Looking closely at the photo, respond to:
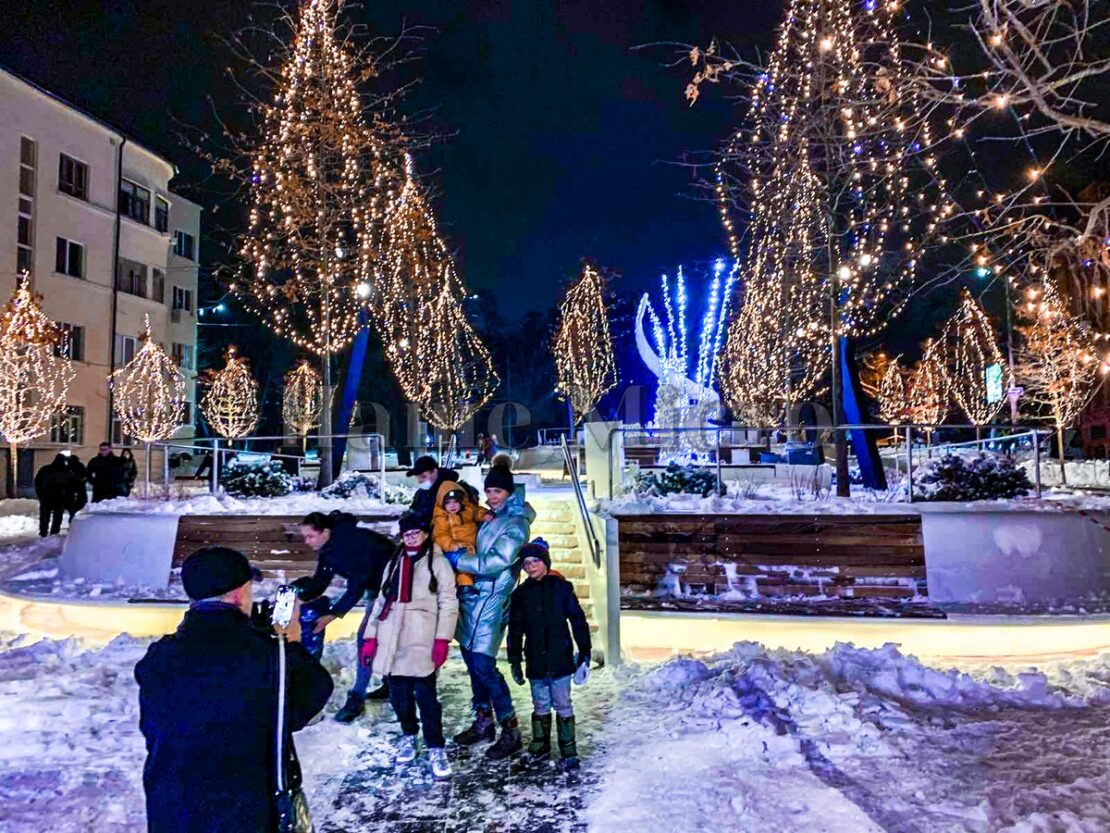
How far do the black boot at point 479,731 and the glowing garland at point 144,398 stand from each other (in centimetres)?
2842

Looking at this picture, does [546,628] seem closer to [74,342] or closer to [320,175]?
[320,175]

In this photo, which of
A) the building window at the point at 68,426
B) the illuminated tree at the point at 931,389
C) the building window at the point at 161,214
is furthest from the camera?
the illuminated tree at the point at 931,389

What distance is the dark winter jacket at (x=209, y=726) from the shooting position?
2389mm

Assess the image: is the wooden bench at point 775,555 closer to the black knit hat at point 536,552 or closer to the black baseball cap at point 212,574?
the black knit hat at point 536,552

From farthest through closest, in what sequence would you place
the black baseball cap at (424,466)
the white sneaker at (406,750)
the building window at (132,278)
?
the building window at (132,278) < the black baseball cap at (424,466) < the white sneaker at (406,750)

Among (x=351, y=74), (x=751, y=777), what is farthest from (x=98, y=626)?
(x=351, y=74)

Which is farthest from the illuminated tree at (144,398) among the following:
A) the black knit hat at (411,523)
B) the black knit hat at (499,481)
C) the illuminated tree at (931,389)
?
the illuminated tree at (931,389)

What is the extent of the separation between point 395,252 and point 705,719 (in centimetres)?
1552

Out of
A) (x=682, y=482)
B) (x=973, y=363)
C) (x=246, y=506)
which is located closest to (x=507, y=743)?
(x=682, y=482)

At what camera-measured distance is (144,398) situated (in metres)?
31.5

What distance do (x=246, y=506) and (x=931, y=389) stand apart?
4043cm

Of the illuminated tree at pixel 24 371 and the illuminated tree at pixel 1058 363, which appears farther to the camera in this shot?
the illuminated tree at pixel 1058 363

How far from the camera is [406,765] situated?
5273mm

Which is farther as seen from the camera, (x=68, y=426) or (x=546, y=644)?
(x=68, y=426)
